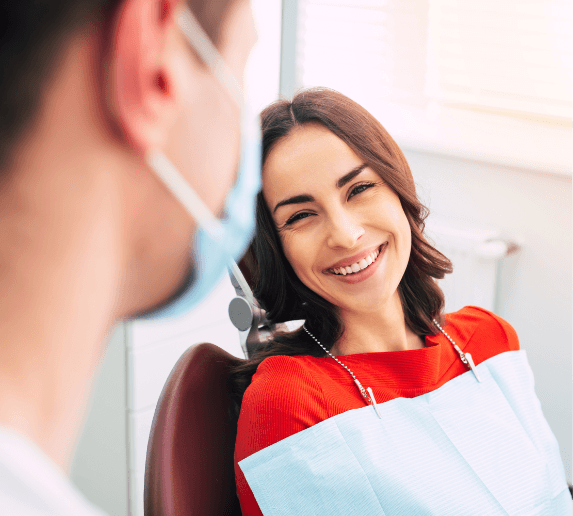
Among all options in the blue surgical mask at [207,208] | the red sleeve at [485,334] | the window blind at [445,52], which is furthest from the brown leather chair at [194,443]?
the window blind at [445,52]

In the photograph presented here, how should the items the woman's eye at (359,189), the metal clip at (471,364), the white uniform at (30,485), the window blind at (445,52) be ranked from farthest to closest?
the window blind at (445,52)
the metal clip at (471,364)
the woman's eye at (359,189)
the white uniform at (30,485)

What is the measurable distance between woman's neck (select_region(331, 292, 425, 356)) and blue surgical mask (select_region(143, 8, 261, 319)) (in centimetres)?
90

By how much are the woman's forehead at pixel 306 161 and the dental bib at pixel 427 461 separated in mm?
327

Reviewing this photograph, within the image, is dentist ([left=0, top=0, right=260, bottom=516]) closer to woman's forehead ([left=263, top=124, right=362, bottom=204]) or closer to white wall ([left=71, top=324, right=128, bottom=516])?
white wall ([left=71, top=324, right=128, bottom=516])

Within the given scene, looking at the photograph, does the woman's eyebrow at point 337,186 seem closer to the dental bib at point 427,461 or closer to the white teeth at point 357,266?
the white teeth at point 357,266

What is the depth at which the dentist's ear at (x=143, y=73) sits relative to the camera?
13cm

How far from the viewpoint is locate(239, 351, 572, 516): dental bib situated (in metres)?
0.89

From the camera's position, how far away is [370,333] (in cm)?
108

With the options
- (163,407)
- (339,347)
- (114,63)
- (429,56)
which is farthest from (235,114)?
(429,56)

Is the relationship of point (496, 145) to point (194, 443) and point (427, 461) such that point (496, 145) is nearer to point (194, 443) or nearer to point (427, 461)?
point (427, 461)

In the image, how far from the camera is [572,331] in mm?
1508

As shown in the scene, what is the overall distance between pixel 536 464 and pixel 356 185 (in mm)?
511

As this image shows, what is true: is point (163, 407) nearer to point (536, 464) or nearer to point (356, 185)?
point (356, 185)

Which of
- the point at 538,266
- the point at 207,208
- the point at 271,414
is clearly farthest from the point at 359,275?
the point at 207,208
